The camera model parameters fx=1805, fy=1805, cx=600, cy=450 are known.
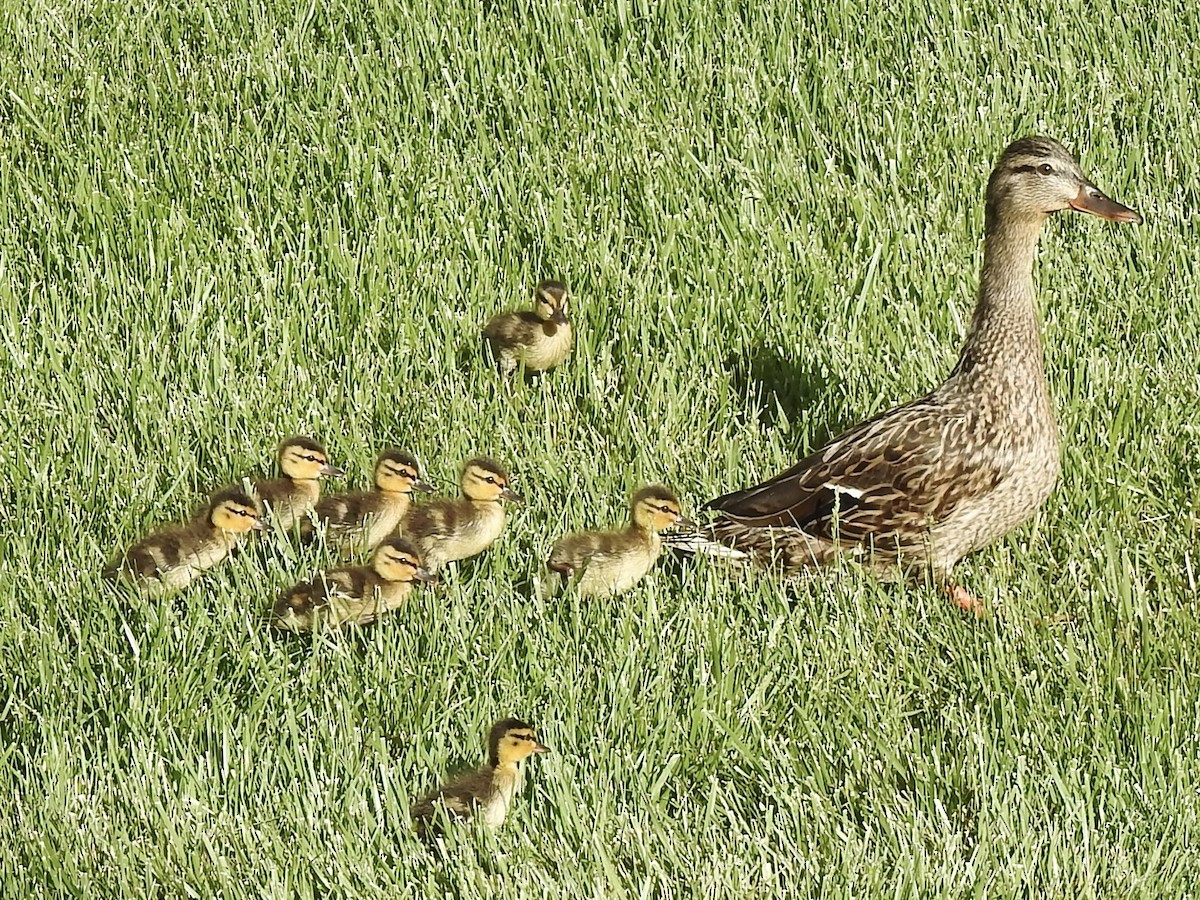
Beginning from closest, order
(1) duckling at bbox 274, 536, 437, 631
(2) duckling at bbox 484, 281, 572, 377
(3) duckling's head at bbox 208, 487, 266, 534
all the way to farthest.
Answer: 1. (1) duckling at bbox 274, 536, 437, 631
2. (3) duckling's head at bbox 208, 487, 266, 534
3. (2) duckling at bbox 484, 281, 572, 377

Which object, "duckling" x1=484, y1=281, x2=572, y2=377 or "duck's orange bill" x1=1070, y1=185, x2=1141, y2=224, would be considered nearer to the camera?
"duck's orange bill" x1=1070, y1=185, x2=1141, y2=224

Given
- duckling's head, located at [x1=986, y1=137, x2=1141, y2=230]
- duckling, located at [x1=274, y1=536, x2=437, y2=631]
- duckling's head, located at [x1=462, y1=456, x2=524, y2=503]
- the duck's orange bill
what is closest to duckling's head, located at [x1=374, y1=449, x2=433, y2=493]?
duckling's head, located at [x1=462, y1=456, x2=524, y2=503]

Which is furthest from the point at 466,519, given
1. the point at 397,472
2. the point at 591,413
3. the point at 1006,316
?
the point at 1006,316

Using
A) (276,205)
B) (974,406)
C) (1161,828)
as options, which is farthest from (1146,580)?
(276,205)

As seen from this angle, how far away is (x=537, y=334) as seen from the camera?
5.91 metres

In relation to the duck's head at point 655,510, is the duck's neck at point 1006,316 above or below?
above

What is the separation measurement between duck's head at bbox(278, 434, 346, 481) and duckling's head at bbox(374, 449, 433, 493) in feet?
0.58

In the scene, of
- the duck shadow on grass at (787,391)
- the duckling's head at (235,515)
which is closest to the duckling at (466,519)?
the duckling's head at (235,515)

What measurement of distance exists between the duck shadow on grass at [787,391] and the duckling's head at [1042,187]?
3.07 feet

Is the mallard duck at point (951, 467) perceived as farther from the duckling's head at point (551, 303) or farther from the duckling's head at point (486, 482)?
the duckling's head at point (551, 303)

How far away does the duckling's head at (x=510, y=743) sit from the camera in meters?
4.01

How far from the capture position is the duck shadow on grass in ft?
19.0

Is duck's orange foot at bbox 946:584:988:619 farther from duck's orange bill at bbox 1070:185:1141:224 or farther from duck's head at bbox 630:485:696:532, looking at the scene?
duck's orange bill at bbox 1070:185:1141:224

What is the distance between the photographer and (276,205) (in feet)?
23.2
